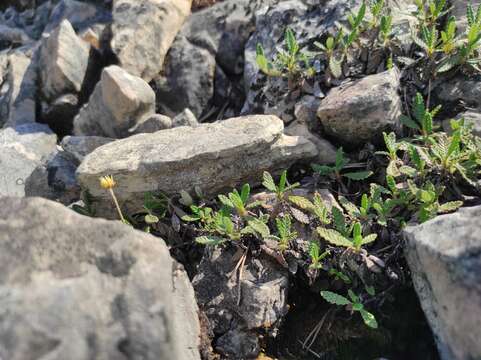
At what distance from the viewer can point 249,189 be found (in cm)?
362

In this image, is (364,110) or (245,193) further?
(364,110)

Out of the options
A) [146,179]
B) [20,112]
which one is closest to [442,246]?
[146,179]

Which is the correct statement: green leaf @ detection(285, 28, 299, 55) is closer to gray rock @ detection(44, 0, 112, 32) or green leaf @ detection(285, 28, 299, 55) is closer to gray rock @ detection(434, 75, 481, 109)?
gray rock @ detection(434, 75, 481, 109)

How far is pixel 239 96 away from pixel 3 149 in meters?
2.39

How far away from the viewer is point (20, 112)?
18.5 feet

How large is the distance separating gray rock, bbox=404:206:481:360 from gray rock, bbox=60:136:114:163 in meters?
3.00

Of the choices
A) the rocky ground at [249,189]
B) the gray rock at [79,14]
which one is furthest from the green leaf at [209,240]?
the gray rock at [79,14]

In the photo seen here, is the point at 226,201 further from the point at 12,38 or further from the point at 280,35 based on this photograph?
the point at 12,38

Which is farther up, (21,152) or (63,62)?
(63,62)

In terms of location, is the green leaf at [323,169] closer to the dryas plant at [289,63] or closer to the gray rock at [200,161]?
the gray rock at [200,161]

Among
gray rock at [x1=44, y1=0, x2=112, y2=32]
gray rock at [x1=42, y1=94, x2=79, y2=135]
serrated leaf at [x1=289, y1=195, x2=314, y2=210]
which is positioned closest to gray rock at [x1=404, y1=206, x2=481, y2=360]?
serrated leaf at [x1=289, y1=195, x2=314, y2=210]

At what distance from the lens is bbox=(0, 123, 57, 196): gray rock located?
4812 mm

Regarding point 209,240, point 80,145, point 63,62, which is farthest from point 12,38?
point 209,240

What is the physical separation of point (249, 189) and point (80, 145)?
1.90 metres
